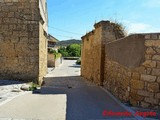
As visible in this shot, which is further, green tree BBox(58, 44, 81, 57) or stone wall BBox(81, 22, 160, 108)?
green tree BBox(58, 44, 81, 57)

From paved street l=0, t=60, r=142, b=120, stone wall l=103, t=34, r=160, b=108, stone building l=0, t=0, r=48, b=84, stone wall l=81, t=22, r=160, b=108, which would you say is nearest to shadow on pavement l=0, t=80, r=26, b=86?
stone building l=0, t=0, r=48, b=84

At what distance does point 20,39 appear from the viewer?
30.3ft

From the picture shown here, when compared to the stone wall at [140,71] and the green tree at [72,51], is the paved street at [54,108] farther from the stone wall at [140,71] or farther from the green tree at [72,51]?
the green tree at [72,51]

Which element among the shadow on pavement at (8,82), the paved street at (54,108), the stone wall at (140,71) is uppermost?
the stone wall at (140,71)

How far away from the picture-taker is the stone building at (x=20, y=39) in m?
9.19

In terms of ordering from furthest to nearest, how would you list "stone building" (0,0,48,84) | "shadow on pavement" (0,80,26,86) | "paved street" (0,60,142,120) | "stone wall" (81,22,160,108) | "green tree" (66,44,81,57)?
1. "green tree" (66,44,81,57)
2. "stone building" (0,0,48,84)
3. "shadow on pavement" (0,80,26,86)
4. "stone wall" (81,22,160,108)
5. "paved street" (0,60,142,120)

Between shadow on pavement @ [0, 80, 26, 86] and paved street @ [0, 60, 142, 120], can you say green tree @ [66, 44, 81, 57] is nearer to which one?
shadow on pavement @ [0, 80, 26, 86]

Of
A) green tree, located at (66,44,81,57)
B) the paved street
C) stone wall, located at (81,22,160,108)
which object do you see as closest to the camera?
the paved street

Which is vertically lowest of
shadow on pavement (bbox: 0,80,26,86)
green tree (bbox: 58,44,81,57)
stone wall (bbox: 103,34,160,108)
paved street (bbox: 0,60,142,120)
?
paved street (bbox: 0,60,142,120)

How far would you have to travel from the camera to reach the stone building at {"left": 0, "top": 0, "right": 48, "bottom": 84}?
9188mm

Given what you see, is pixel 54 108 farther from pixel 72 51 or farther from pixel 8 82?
pixel 72 51

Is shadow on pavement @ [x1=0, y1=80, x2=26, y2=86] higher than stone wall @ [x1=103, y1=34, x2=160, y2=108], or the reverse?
stone wall @ [x1=103, y1=34, x2=160, y2=108]

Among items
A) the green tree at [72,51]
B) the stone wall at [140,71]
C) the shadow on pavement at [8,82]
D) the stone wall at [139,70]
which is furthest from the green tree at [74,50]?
the stone wall at [140,71]

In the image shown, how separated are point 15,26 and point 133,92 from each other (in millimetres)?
5757
